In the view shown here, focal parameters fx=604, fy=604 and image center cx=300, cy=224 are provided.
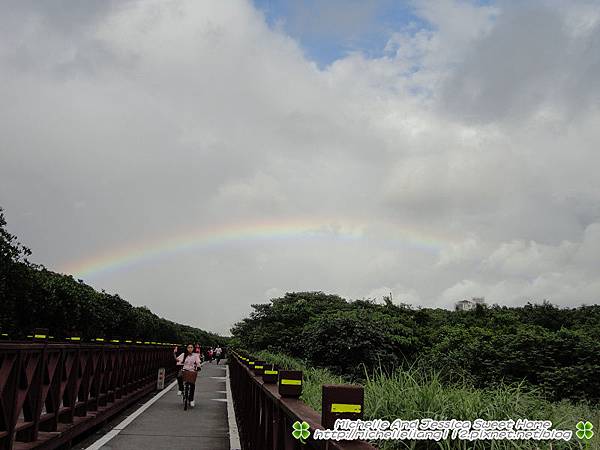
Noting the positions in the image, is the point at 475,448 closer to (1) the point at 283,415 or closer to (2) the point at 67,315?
(1) the point at 283,415

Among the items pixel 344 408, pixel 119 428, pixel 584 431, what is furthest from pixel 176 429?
A: pixel 344 408

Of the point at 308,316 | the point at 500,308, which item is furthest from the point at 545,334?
the point at 500,308

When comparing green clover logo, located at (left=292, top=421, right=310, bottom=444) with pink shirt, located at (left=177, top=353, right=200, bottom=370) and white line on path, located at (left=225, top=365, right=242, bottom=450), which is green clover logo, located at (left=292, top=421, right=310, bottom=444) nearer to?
white line on path, located at (left=225, top=365, right=242, bottom=450)

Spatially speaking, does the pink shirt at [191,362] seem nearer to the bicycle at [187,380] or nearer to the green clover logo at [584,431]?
the bicycle at [187,380]

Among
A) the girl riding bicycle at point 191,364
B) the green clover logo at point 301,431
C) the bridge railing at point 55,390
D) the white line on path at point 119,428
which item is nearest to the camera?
the green clover logo at point 301,431

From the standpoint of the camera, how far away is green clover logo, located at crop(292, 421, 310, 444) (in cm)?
331

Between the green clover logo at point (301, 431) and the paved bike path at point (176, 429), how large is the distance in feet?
23.2

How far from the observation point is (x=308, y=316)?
123 ft

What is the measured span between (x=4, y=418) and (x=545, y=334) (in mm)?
21921

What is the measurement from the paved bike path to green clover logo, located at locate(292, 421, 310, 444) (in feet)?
23.2

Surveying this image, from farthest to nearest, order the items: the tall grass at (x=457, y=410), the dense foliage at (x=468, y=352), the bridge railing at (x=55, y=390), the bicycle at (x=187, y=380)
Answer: the dense foliage at (x=468, y=352), the bicycle at (x=187, y=380), the bridge railing at (x=55, y=390), the tall grass at (x=457, y=410)

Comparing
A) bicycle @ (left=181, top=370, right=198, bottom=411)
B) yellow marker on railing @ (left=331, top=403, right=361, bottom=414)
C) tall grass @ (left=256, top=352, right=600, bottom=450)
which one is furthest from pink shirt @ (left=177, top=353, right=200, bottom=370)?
yellow marker on railing @ (left=331, top=403, right=361, bottom=414)

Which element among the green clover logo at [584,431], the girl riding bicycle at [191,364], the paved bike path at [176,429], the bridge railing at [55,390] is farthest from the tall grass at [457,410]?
the girl riding bicycle at [191,364]

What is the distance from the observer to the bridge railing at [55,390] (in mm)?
6699
